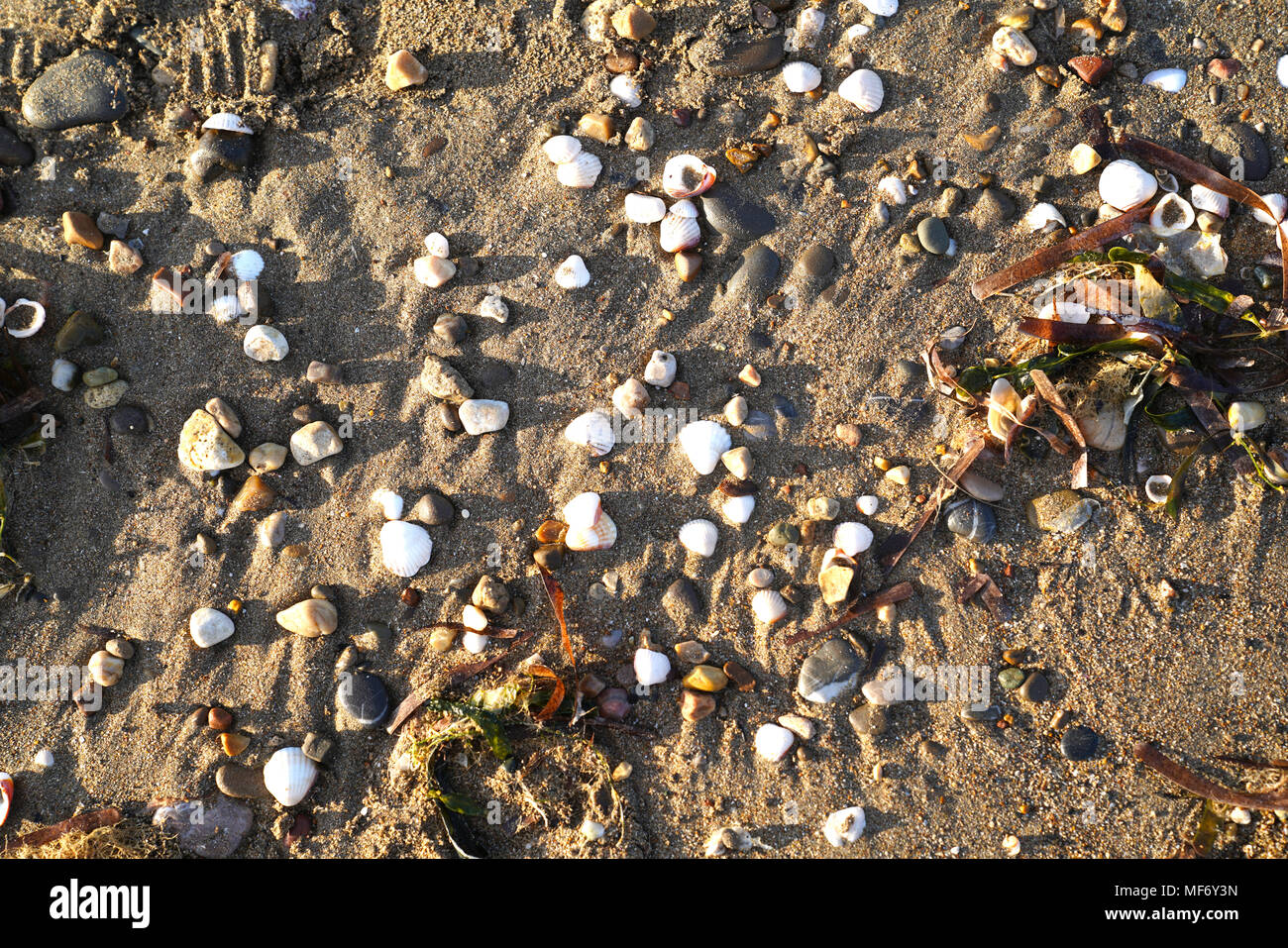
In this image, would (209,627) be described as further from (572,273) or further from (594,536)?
(572,273)

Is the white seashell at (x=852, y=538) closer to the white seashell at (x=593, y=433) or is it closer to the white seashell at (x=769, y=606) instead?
the white seashell at (x=769, y=606)

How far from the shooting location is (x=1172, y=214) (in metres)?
3.01

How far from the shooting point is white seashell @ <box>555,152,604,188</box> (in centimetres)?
302

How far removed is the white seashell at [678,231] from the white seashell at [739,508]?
100cm

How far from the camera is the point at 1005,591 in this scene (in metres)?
2.90

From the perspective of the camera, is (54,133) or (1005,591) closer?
(1005,591)

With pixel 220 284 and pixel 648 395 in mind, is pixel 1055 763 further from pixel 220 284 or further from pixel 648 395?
pixel 220 284

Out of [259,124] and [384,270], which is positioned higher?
[259,124]

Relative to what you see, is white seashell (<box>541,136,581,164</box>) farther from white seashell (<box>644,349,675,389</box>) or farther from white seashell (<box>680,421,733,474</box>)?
white seashell (<box>680,421,733,474</box>)

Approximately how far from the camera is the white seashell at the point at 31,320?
3039 mm

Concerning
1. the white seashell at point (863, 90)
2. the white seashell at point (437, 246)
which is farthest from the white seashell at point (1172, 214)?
the white seashell at point (437, 246)

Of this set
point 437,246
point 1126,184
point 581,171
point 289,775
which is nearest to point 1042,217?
point 1126,184
